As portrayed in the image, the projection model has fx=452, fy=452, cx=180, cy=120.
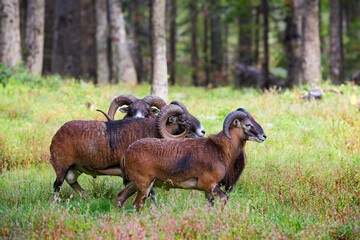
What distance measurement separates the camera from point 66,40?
74.6ft

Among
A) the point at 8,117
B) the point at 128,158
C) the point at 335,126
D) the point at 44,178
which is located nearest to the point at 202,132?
the point at 128,158

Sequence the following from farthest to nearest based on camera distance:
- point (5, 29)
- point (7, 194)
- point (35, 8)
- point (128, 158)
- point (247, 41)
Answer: point (247, 41), point (35, 8), point (5, 29), point (7, 194), point (128, 158)

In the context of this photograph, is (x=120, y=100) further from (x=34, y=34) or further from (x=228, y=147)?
(x=34, y=34)

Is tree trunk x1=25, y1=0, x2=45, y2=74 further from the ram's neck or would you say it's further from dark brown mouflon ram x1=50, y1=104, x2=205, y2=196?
the ram's neck

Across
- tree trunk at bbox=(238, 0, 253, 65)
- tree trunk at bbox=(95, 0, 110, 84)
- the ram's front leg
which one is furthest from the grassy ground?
tree trunk at bbox=(238, 0, 253, 65)

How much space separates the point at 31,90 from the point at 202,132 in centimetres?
977

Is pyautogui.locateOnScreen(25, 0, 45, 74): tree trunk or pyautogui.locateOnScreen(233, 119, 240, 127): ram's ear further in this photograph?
pyautogui.locateOnScreen(25, 0, 45, 74): tree trunk

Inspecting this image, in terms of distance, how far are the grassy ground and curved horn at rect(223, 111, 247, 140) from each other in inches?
40.1

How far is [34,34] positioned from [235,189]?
15.8m

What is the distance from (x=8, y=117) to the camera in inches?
519

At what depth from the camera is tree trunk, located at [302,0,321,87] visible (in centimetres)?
1839

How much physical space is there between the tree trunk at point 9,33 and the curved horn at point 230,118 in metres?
13.9

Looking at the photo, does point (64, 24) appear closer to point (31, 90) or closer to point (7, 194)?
point (31, 90)

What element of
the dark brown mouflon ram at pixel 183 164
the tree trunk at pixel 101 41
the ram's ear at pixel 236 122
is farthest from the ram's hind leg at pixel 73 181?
the tree trunk at pixel 101 41
